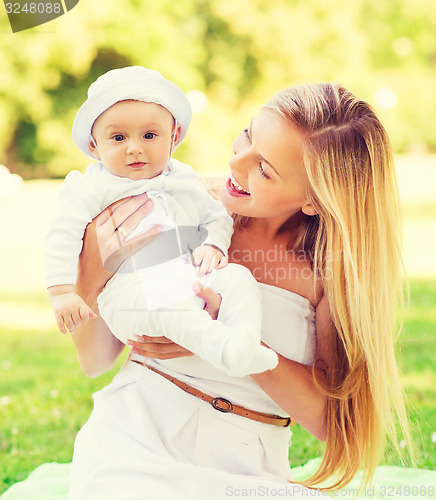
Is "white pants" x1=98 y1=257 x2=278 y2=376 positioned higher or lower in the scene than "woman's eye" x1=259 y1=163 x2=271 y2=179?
lower

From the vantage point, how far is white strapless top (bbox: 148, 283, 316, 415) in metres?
1.98

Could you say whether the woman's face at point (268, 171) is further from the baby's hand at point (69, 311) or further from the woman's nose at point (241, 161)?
the baby's hand at point (69, 311)

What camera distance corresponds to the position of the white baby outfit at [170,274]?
5.25 feet

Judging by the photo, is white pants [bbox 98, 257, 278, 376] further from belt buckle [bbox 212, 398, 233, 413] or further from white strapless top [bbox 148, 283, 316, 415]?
belt buckle [bbox 212, 398, 233, 413]

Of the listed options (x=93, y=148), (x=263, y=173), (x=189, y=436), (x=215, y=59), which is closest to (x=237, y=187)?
(x=263, y=173)

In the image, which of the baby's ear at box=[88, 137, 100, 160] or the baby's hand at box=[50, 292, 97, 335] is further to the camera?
the baby's ear at box=[88, 137, 100, 160]

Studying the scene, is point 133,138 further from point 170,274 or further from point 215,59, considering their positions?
point 215,59

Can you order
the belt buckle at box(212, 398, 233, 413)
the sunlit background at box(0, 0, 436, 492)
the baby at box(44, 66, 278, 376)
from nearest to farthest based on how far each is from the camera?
the baby at box(44, 66, 278, 376)
the belt buckle at box(212, 398, 233, 413)
the sunlit background at box(0, 0, 436, 492)

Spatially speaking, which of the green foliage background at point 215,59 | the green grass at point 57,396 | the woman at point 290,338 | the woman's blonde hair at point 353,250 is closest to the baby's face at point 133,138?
the woman at point 290,338

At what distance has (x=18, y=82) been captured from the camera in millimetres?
12227

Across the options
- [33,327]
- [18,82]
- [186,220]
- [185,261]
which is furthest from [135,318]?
[18,82]

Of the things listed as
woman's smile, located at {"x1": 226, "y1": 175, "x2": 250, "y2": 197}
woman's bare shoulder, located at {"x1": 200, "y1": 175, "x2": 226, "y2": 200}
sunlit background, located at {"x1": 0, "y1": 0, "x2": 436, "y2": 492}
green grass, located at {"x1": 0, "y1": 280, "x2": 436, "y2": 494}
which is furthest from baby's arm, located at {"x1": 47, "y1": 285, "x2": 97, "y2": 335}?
sunlit background, located at {"x1": 0, "y1": 0, "x2": 436, "y2": 492}

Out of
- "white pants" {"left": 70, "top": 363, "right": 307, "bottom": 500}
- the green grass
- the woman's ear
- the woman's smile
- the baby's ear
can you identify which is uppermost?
the baby's ear

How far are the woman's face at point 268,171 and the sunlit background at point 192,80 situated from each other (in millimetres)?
4986
